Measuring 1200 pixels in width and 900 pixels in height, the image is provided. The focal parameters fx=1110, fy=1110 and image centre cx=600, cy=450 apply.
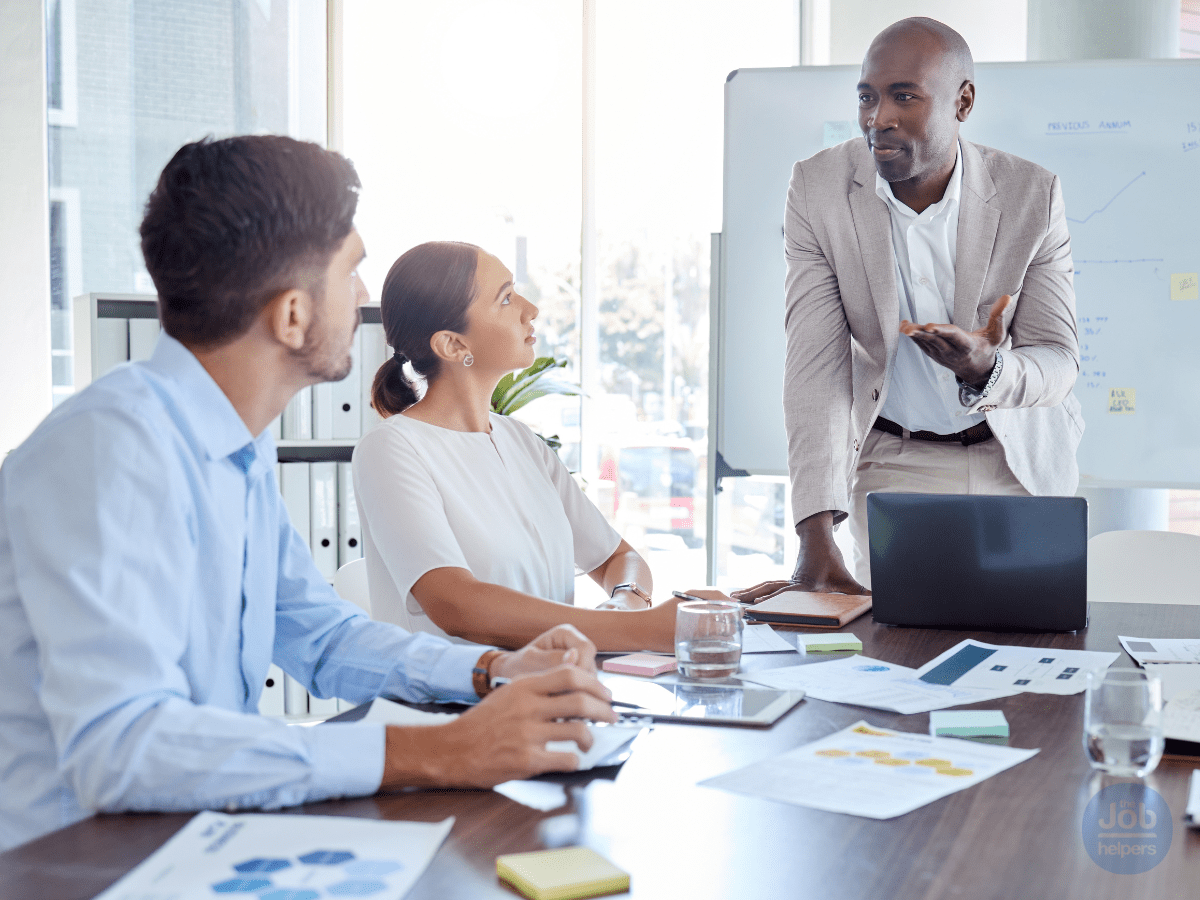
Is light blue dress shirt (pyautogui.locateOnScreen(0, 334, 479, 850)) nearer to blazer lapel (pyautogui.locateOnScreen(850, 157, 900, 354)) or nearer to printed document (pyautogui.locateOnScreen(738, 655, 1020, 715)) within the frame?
printed document (pyautogui.locateOnScreen(738, 655, 1020, 715))

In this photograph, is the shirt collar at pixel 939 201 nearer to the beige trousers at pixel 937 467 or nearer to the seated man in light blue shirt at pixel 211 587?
the beige trousers at pixel 937 467

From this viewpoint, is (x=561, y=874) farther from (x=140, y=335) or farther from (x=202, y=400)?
(x=140, y=335)

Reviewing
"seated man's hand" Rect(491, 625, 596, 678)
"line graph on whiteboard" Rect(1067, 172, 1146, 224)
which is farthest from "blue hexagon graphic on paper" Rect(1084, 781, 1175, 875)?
"line graph on whiteboard" Rect(1067, 172, 1146, 224)

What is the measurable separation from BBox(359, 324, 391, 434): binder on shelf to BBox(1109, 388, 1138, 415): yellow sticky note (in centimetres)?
224

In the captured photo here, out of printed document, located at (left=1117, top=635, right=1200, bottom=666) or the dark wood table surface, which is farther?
printed document, located at (left=1117, top=635, right=1200, bottom=666)

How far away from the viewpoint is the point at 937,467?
230 centimetres

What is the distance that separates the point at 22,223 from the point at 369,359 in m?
1.42

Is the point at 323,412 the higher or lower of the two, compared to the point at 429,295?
lower

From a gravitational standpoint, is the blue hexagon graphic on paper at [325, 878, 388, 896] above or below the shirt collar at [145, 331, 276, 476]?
below

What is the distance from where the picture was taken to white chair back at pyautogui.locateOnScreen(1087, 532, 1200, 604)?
2457 mm

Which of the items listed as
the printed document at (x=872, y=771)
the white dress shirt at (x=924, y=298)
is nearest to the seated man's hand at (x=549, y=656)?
the printed document at (x=872, y=771)

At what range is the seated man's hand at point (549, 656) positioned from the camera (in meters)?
1.20

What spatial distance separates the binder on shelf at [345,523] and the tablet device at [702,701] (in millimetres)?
2223

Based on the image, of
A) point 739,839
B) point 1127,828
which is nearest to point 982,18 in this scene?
point 1127,828
